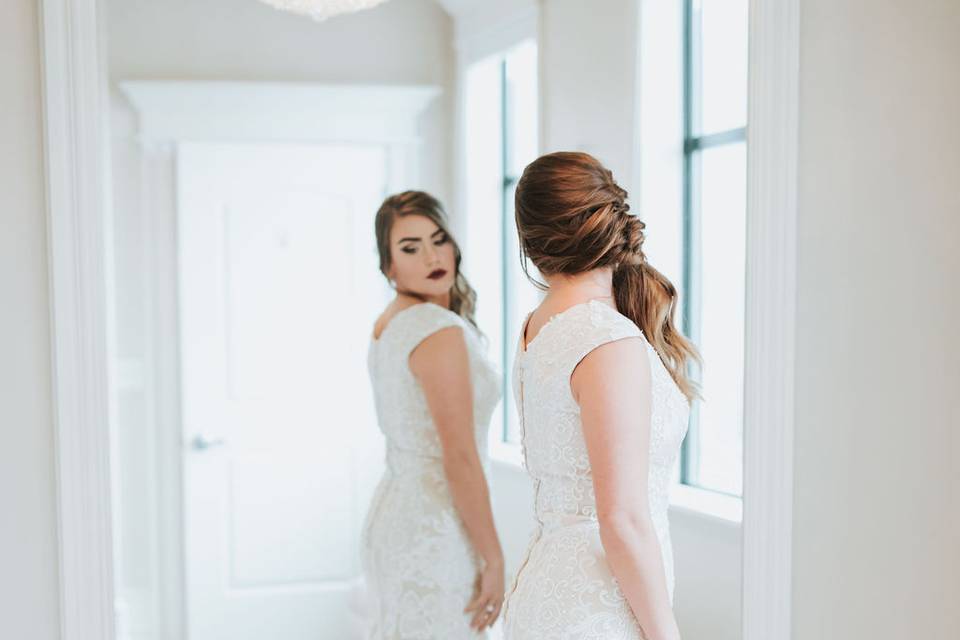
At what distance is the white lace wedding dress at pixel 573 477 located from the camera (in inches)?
51.0

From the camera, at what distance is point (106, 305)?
1374mm

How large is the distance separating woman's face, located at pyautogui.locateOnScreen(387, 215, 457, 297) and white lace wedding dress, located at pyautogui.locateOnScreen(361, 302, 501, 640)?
0.23 ft

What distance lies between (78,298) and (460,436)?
765mm

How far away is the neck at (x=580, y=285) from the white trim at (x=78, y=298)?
2.23 feet

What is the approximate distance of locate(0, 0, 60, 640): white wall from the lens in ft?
Result: 4.41

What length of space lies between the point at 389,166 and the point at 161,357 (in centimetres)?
62

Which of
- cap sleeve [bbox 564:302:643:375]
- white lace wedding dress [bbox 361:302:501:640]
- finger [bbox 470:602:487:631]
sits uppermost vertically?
cap sleeve [bbox 564:302:643:375]

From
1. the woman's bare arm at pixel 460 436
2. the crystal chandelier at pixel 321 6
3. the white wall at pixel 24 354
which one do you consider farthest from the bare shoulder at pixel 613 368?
the crystal chandelier at pixel 321 6

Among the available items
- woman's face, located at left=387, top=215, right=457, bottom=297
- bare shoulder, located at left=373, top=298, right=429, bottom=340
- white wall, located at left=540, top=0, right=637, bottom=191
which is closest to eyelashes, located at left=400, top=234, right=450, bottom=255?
woman's face, located at left=387, top=215, right=457, bottom=297

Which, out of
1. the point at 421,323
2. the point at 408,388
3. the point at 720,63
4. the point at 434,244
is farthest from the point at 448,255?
the point at 720,63

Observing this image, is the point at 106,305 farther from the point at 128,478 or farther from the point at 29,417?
the point at 128,478

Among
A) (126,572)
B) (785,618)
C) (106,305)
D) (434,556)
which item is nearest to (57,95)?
(106,305)

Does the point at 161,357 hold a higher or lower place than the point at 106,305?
lower

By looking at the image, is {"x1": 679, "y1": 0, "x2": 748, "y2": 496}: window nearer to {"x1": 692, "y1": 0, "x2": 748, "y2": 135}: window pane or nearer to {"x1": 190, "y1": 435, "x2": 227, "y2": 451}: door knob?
{"x1": 692, "y1": 0, "x2": 748, "y2": 135}: window pane
